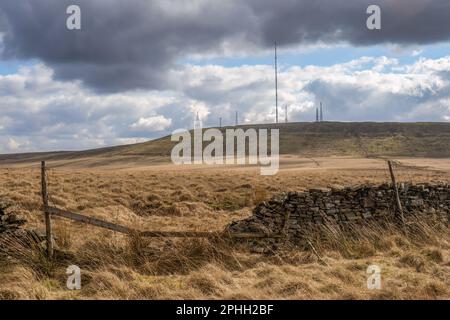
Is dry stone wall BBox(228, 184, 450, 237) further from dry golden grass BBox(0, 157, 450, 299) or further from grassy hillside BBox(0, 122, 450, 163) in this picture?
grassy hillside BBox(0, 122, 450, 163)

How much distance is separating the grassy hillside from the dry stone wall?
78467mm

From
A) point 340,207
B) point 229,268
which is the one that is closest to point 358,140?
point 340,207

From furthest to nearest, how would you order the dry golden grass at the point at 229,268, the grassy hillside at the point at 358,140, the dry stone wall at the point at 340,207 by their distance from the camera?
the grassy hillside at the point at 358,140 → the dry stone wall at the point at 340,207 → the dry golden grass at the point at 229,268

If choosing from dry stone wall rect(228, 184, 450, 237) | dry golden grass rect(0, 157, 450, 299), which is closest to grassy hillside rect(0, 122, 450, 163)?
dry stone wall rect(228, 184, 450, 237)

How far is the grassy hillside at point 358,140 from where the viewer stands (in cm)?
9806

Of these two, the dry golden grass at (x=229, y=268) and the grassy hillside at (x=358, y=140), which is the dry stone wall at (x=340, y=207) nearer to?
the dry golden grass at (x=229, y=268)

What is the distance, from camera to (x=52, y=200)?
20.6 meters

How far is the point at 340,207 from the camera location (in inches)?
491

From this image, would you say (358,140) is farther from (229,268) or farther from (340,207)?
(229,268)

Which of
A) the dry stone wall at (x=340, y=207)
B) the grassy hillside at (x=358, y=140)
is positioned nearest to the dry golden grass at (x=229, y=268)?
the dry stone wall at (x=340, y=207)

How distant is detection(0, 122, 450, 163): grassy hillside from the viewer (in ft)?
322

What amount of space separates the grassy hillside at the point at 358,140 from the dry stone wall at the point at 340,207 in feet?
257

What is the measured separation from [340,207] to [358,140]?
108 metres

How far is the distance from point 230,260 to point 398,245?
4170mm
